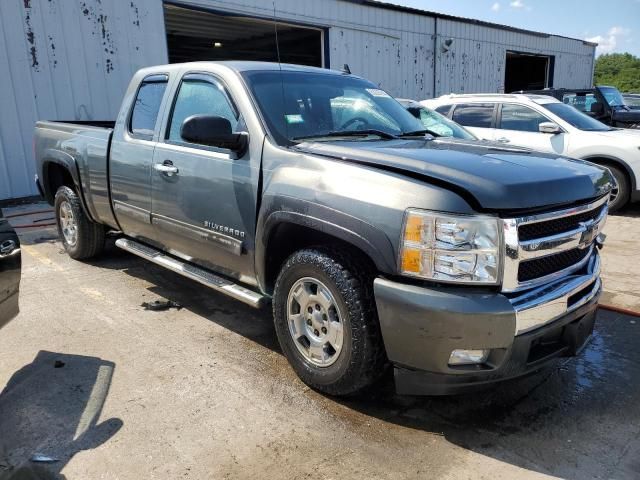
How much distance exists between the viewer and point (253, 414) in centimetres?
296

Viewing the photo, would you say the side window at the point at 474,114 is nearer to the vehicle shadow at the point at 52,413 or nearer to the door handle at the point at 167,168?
the door handle at the point at 167,168

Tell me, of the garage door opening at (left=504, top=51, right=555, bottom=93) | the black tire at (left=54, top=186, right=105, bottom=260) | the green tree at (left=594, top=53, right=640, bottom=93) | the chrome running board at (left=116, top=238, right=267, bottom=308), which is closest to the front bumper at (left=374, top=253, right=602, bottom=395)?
the chrome running board at (left=116, top=238, right=267, bottom=308)

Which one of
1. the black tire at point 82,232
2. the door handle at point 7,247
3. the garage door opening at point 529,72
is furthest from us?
the garage door opening at point 529,72

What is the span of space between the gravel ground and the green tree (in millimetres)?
58595

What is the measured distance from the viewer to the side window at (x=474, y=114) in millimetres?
8914

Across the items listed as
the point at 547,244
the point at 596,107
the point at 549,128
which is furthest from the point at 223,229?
the point at 596,107

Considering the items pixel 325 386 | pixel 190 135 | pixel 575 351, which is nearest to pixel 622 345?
pixel 575 351

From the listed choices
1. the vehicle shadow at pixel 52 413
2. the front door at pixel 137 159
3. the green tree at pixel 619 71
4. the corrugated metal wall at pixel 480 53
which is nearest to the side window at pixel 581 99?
the corrugated metal wall at pixel 480 53

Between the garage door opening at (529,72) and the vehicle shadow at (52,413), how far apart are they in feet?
78.6

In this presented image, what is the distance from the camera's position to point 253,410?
3.00 metres

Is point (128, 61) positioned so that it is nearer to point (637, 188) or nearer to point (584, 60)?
point (637, 188)

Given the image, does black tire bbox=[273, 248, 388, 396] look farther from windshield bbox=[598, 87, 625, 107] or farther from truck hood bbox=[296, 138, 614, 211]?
windshield bbox=[598, 87, 625, 107]

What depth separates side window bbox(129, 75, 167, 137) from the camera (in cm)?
440

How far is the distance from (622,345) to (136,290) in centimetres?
407
